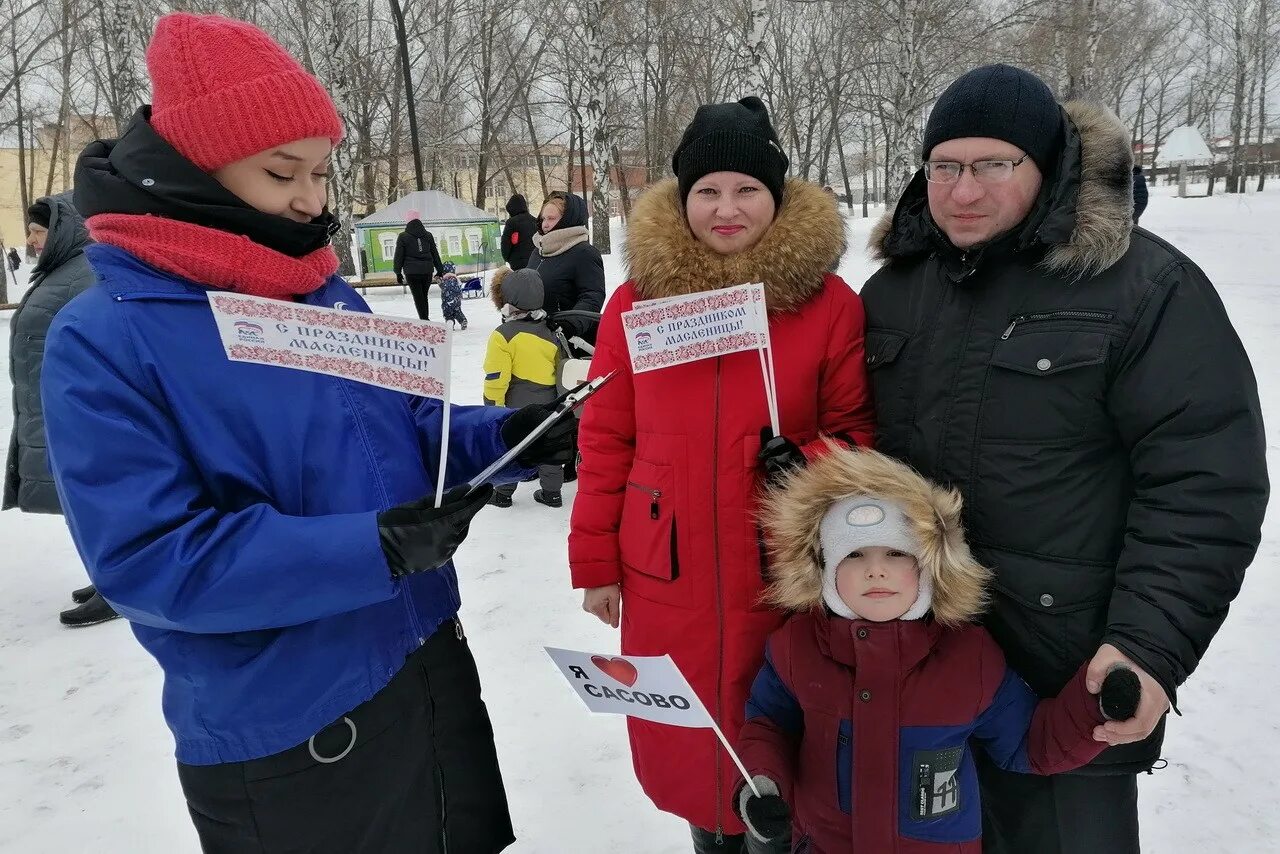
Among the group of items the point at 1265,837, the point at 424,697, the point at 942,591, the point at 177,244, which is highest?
the point at 177,244

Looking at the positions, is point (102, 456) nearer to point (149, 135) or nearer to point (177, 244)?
point (177, 244)

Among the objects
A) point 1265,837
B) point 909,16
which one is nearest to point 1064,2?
point 909,16

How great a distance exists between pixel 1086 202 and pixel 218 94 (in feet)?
5.32

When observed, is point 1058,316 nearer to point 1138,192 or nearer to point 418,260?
point 1138,192

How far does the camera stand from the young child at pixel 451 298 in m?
12.4

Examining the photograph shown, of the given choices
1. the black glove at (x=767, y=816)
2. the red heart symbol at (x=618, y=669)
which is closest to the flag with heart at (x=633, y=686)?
the red heart symbol at (x=618, y=669)

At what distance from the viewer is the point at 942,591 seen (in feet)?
5.37

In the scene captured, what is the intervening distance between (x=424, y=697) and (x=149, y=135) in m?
1.17

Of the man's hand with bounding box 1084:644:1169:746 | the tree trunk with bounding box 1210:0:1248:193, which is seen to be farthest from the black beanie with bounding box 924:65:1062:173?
the tree trunk with bounding box 1210:0:1248:193

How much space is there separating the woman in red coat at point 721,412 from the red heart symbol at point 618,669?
45 centimetres

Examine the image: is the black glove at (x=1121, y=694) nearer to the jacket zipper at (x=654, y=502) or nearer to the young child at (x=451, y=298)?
the jacket zipper at (x=654, y=502)

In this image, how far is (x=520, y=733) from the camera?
3.00 metres

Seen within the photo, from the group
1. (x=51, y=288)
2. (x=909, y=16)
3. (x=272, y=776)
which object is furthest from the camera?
(x=909, y=16)

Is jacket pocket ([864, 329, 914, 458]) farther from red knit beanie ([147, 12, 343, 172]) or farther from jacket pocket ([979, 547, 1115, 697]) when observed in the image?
red knit beanie ([147, 12, 343, 172])
